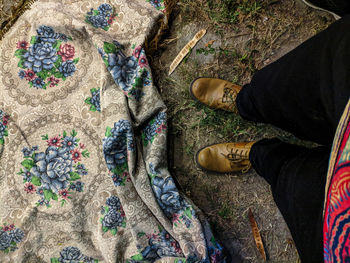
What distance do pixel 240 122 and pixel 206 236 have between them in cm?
47

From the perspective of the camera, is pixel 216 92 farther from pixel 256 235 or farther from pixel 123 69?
pixel 256 235

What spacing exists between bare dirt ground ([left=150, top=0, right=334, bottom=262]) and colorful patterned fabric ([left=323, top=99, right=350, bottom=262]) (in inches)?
25.7

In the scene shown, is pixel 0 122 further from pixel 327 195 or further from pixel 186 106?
pixel 327 195

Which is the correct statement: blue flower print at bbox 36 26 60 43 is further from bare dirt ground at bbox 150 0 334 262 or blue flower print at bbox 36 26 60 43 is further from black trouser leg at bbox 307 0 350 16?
black trouser leg at bbox 307 0 350 16

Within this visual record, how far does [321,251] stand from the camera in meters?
0.58

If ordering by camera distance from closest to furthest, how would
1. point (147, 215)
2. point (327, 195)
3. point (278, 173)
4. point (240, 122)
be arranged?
point (327, 195) < point (278, 173) < point (147, 215) < point (240, 122)

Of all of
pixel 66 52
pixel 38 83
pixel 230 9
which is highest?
pixel 230 9

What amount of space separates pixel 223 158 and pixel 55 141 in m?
0.67

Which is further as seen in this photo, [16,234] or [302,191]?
[16,234]

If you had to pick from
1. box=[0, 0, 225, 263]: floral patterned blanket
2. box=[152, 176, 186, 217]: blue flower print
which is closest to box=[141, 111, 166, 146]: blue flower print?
box=[0, 0, 225, 263]: floral patterned blanket

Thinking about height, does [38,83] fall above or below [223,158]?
above

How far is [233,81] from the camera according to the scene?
3.84 feet

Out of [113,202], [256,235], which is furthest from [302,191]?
[113,202]

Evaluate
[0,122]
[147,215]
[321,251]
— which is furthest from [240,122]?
[0,122]
